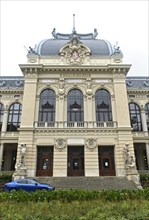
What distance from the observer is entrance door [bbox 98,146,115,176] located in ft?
95.7

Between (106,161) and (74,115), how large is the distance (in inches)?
323

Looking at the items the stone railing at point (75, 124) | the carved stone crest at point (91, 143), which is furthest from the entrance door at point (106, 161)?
the stone railing at point (75, 124)

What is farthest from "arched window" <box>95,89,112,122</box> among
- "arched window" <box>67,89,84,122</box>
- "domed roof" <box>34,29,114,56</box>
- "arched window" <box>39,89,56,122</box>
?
"domed roof" <box>34,29,114,56</box>

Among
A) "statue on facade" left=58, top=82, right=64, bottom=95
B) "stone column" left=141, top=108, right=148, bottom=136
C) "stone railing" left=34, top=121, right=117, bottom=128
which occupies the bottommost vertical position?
"stone railing" left=34, top=121, right=117, bottom=128

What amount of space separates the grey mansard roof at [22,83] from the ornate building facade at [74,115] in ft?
2.20

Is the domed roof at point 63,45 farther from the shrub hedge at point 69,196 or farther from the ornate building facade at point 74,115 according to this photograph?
the shrub hedge at point 69,196

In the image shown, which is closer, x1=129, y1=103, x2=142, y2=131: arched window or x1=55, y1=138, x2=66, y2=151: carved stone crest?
x1=55, y1=138, x2=66, y2=151: carved stone crest

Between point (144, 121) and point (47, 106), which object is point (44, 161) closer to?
point (47, 106)

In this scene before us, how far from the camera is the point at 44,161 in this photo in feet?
97.8

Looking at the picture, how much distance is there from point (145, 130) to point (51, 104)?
55.1 ft

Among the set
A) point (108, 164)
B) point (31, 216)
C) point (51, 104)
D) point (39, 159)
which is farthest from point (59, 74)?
point (31, 216)

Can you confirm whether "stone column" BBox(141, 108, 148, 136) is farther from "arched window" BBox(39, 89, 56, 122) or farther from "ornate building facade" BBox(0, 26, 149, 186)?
"arched window" BBox(39, 89, 56, 122)

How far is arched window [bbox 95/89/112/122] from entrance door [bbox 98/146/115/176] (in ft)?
14.6

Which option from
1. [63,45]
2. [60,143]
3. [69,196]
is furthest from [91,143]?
[63,45]
